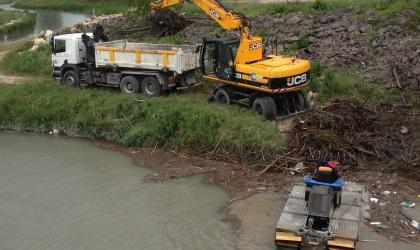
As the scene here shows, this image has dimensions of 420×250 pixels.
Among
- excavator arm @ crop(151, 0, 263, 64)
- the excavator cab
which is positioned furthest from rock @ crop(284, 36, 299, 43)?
the excavator cab

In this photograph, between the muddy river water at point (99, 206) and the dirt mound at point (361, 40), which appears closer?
the muddy river water at point (99, 206)

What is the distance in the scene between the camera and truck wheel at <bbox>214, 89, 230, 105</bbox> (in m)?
17.4

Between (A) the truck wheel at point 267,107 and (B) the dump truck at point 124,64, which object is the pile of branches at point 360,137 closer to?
(A) the truck wheel at point 267,107

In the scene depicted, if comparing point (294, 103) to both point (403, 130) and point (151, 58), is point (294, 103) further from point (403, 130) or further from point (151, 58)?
point (151, 58)

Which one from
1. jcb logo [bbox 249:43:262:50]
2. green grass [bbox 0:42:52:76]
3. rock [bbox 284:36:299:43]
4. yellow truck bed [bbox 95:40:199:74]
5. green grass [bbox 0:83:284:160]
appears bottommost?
green grass [bbox 0:83:284:160]

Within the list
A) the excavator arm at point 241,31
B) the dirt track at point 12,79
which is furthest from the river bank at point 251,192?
the dirt track at point 12,79

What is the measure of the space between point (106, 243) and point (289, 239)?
3.91 m

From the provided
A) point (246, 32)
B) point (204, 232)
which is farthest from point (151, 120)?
point (204, 232)

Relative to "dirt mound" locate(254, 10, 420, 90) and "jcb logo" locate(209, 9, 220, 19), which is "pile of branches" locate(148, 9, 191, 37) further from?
"jcb logo" locate(209, 9, 220, 19)

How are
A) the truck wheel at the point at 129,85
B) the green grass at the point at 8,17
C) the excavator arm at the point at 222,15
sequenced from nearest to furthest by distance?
1. the excavator arm at the point at 222,15
2. the truck wheel at the point at 129,85
3. the green grass at the point at 8,17

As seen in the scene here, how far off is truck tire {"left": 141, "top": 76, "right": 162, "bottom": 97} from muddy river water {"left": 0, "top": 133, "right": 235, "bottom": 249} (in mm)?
3442

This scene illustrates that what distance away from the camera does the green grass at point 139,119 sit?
1541 cm

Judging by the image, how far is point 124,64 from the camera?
1944 cm

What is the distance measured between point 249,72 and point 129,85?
5.48m
